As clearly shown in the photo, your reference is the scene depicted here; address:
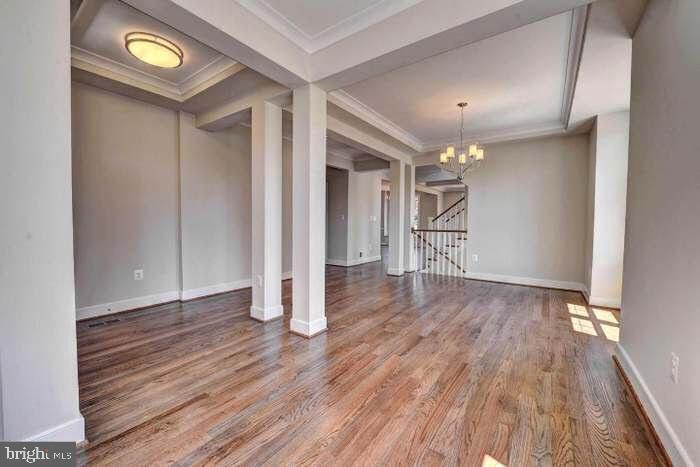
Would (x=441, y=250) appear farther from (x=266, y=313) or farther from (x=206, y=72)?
(x=206, y=72)

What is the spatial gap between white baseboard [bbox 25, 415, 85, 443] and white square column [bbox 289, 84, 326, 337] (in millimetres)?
1582

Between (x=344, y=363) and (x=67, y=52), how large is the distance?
2356mm

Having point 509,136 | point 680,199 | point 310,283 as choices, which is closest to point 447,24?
point 680,199

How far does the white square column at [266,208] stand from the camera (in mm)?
3072

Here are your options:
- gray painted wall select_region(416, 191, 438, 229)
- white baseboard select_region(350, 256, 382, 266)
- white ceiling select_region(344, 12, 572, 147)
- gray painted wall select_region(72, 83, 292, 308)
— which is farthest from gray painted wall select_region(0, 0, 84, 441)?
gray painted wall select_region(416, 191, 438, 229)

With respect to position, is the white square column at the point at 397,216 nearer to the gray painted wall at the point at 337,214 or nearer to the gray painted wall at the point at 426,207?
the gray painted wall at the point at 337,214

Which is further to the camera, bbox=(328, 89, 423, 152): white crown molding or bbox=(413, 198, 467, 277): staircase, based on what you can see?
bbox=(413, 198, 467, 277): staircase

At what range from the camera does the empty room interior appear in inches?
49.4

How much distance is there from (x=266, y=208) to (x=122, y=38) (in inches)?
72.9

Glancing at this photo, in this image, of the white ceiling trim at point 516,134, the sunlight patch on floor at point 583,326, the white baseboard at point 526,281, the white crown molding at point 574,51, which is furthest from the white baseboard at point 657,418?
the white ceiling trim at point 516,134

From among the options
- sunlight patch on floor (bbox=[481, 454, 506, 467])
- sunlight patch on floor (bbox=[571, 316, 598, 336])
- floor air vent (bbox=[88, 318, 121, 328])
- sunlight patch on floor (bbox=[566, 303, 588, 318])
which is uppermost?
sunlight patch on floor (bbox=[566, 303, 588, 318])

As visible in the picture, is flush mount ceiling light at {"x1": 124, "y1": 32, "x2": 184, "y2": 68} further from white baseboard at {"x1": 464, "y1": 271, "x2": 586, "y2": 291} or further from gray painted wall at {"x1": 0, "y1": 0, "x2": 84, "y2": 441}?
white baseboard at {"x1": 464, "y1": 271, "x2": 586, "y2": 291}

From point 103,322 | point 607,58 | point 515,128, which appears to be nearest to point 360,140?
point 515,128

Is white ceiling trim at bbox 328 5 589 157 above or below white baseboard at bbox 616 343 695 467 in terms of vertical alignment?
above
